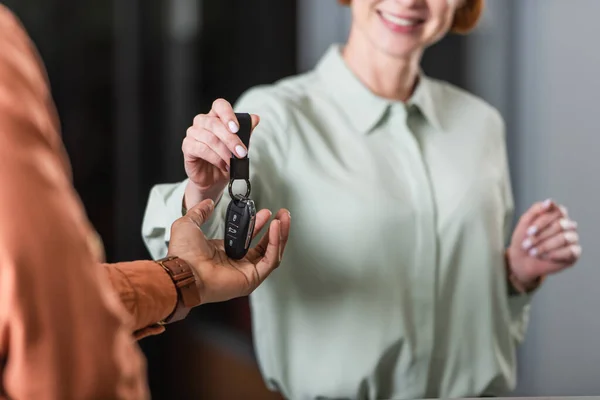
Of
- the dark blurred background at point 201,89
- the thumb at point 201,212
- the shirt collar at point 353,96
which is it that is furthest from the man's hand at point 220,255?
the dark blurred background at point 201,89

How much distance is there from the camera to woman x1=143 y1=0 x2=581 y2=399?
2.62 feet

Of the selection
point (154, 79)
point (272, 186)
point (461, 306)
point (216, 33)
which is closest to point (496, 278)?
point (461, 306)

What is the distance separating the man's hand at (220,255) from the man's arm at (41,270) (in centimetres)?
21

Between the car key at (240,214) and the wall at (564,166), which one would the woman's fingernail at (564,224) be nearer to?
the wall at (564,166)

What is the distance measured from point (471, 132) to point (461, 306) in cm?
20

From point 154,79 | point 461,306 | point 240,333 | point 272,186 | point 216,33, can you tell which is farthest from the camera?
point 154,79

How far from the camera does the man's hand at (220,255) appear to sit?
2.14 ft

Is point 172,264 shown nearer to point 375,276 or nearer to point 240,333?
point 375,276

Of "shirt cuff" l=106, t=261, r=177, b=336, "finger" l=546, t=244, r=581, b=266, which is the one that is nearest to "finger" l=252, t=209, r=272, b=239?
"shirt cuff" l=106, t=261, r=177, b=336

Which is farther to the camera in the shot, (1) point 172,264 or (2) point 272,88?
(2) point 272,88

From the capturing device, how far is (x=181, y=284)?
614 millimetres

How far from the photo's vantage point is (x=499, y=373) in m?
0.90

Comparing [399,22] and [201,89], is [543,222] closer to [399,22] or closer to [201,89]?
[399,22]

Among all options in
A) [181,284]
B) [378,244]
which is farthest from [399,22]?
[181,284]
